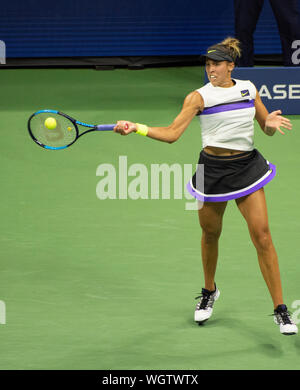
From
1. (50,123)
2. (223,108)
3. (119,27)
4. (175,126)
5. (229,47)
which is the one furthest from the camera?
(119,27)

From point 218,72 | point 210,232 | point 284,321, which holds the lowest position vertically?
point 284,321

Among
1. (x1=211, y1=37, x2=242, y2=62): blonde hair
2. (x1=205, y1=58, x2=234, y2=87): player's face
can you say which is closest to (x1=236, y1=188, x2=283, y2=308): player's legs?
(x1=205, y1=58, x2=234, y2=87): player's face

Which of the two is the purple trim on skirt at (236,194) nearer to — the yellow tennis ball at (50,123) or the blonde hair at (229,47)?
the blonde hair at (229,47)

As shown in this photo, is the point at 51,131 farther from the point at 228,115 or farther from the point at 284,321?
the point at 284,321

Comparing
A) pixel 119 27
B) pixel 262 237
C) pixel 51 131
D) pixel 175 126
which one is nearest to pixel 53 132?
pixel 51 131

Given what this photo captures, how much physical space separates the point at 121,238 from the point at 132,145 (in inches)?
105

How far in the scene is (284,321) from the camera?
5324 millimetres

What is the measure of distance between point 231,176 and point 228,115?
1.24ft

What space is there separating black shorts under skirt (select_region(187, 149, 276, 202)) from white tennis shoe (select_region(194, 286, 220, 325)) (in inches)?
28.0

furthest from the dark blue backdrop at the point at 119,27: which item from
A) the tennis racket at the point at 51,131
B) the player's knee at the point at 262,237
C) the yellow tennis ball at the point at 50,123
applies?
the player's knee at the point at 262,237

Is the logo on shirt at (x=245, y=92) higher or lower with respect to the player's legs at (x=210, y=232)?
higher

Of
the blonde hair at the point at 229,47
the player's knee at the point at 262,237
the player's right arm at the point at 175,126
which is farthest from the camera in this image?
the blonde hair at the point at 229,47

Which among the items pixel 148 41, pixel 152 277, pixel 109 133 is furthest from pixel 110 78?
pixel 152 277

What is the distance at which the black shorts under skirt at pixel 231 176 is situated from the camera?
5363 millimetres
